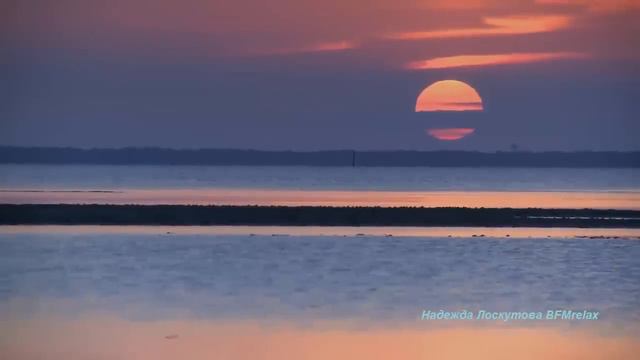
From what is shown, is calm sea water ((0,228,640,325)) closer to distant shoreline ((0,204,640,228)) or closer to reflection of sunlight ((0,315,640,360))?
reflection of sunlight ((0,315,640,360))

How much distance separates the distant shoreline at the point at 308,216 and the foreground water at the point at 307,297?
2.02 metres

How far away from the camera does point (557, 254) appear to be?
8469 mm

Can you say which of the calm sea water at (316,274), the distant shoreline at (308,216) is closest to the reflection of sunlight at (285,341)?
the calm sea water at (316,274)

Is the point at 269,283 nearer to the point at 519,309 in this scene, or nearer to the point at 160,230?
the point at 519,309

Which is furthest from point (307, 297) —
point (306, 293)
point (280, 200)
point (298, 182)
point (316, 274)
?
point (298, 182)

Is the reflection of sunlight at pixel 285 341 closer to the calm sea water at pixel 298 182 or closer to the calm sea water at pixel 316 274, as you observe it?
the calm sea water at pixel 316 274

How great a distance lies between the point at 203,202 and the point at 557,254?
7.12m

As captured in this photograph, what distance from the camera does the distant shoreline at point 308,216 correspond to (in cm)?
1160

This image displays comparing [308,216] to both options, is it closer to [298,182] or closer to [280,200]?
[280,200]

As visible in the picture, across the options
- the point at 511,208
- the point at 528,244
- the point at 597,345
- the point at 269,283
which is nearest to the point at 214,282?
the point at 269,283

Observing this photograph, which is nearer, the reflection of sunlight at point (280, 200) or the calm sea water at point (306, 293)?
the calm sea water at point (306, 293)

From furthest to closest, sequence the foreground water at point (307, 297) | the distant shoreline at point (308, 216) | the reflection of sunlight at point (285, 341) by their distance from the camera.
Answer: the distant shoreline at point (308, 216)
the foreground water at point (307, 297)
the reflection of sunlight at point (285, 341)

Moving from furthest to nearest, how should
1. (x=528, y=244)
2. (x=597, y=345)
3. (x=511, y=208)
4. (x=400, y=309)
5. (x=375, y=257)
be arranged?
1. (x=511, y=208)
2. (x=528, y=244)
3. (x=375, y=257)
4. (x=400, y=309)
5. (x=597, y=345)

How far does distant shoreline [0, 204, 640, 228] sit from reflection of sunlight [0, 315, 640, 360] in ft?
19.9
